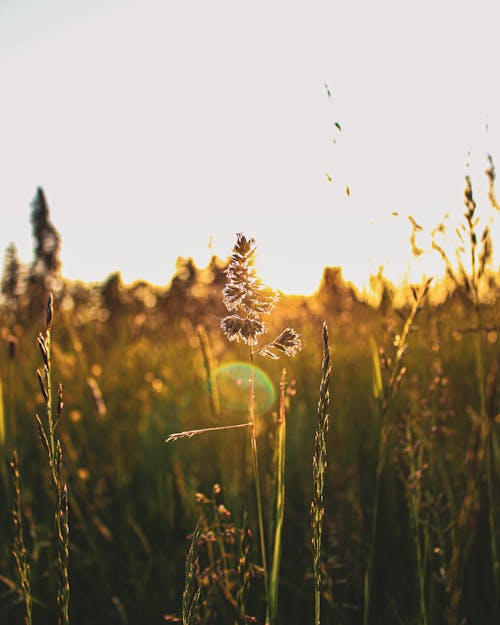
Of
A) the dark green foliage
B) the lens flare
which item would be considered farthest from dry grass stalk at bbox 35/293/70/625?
the lens flare

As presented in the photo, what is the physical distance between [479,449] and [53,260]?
3310mm

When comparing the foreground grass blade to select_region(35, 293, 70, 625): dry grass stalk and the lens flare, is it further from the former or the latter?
the lens flare

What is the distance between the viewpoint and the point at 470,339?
133 inches

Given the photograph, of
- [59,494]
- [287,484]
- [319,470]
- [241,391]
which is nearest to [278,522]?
[319,470]

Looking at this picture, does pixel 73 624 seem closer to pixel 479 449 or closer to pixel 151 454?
pixel 151 454

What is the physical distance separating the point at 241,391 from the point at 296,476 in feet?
3.67

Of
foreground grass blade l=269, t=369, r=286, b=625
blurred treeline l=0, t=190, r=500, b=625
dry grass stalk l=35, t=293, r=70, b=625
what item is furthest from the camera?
blurred treeline l=0, t=190, r=500, b=625

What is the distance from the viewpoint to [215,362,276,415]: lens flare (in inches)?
116

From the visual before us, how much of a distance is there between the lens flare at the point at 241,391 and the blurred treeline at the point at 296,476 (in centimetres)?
8

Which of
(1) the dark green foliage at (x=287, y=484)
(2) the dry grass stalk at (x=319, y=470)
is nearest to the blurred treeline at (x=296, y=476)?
(1) the dark green foliage at (x=287, y=484)

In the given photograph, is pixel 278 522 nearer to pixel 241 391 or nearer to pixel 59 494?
pixel 59 494

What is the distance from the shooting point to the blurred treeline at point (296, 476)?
139 cm

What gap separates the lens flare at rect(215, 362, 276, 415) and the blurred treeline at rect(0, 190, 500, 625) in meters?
0.08

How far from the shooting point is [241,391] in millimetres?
3314
